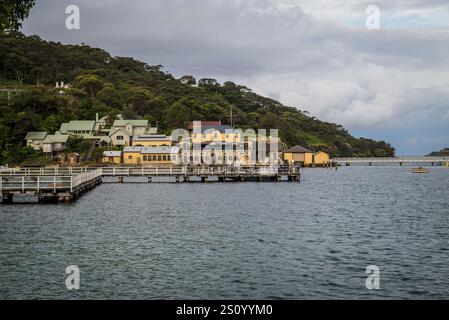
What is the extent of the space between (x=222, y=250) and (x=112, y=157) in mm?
85607

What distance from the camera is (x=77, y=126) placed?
124688mm

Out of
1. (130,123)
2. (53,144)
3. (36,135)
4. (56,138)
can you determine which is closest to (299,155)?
(130,123)

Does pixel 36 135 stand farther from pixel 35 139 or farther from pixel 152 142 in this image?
pixel 152 142

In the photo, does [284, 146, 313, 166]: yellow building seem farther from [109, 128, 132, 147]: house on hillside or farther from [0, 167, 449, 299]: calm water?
[0, 167, 449, 299]: calm water

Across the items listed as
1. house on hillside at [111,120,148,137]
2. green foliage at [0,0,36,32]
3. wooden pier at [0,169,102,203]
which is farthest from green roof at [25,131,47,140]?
green foliage at [0,0,36,32]

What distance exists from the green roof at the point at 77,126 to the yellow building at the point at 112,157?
1612 centimetres

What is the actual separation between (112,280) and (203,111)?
138 m

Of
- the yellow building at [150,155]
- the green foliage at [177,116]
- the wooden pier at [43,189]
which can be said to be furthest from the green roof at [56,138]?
the wooden pier at [43,189]

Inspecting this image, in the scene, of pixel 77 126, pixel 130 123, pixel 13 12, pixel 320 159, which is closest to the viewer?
pixel 13 12

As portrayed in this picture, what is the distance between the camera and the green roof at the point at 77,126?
123200mm

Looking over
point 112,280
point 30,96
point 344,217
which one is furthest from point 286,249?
point 30,96

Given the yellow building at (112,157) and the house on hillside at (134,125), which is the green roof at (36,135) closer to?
the yellow building at (112,157)

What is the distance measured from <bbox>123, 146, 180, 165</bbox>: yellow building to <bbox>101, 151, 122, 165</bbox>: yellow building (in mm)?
1134
